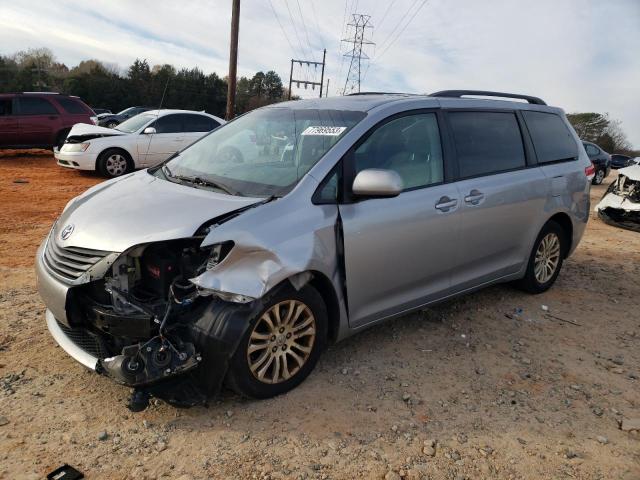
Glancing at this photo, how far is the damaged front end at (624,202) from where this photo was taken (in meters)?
9.62

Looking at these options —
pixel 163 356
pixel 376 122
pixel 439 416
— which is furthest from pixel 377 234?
pixel 163 356

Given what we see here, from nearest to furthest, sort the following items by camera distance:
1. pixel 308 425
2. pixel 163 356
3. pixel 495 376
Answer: pixel 163 356, pixel 308 425, pixel 495 376

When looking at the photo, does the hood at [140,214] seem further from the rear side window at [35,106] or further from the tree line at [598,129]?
the tree line at [598,129]

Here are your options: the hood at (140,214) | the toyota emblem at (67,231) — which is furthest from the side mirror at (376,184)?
the toyota emblem at (67,231)

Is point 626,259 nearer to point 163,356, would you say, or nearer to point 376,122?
point 376,122

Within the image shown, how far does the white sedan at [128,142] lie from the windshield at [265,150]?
7746 mm

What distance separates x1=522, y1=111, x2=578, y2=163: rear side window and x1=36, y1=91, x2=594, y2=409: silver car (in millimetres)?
574

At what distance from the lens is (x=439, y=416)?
10.3 feet

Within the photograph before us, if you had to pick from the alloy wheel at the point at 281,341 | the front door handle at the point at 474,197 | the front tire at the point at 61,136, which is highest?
the front door handle at the point at 474,197

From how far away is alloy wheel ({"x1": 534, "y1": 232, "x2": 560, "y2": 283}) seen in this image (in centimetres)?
518

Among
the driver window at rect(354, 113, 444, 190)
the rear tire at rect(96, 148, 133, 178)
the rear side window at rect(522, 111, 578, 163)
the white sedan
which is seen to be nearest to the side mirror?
the driver window at rect(354, 113, 444, 190)

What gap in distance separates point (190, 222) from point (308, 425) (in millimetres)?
1332

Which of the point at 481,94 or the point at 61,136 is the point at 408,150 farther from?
the point at 61,136

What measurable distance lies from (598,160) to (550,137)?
15.4 metres
